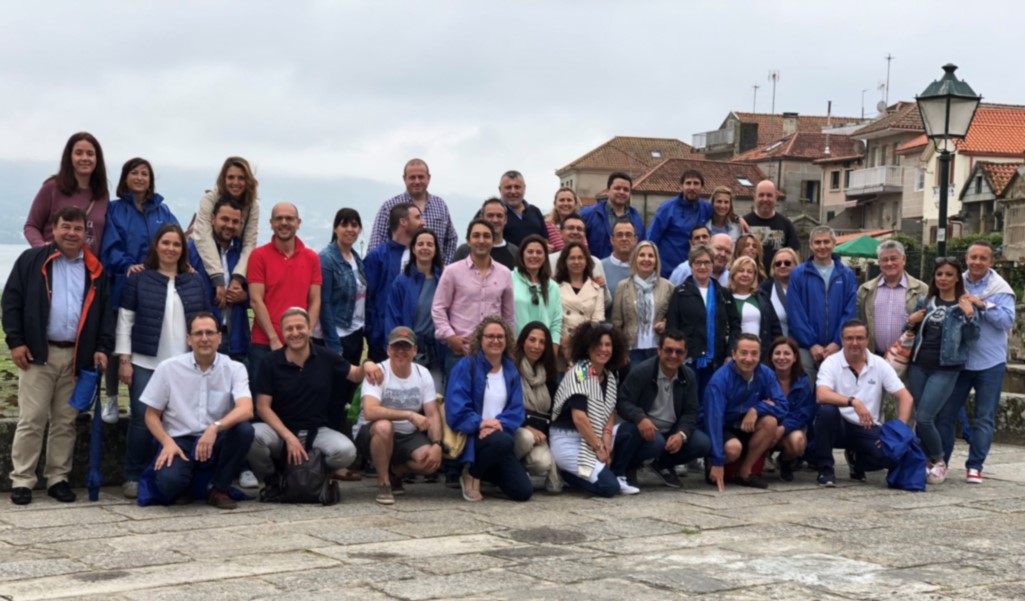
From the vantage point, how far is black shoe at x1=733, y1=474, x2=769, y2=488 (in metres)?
10.1

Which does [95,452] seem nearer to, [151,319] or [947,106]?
[151,319]

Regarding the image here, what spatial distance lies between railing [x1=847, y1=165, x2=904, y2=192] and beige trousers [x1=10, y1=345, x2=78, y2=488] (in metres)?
64.6

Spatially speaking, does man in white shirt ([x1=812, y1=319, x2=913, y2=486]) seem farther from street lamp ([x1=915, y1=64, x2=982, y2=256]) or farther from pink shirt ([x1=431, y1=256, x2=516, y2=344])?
street lamp ([x1=915, y1=64, x2=982, y2=256])

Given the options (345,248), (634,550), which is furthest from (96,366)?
(634,550)

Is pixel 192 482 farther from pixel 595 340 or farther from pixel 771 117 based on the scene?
pixel 771 117

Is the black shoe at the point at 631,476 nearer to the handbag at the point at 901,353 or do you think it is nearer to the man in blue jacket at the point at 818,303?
the man in blue jacket at the point at 818,303

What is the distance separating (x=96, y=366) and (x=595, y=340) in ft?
11.0

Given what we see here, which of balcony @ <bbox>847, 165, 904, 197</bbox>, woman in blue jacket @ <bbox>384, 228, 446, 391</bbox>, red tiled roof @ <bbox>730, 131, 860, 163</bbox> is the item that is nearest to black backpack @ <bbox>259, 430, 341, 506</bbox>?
woman in blue jacket @ <bbox>384, 228, 446, 391</bbox>

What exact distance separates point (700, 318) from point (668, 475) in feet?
3.97

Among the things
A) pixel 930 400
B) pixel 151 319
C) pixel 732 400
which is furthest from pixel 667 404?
pixel 151 319

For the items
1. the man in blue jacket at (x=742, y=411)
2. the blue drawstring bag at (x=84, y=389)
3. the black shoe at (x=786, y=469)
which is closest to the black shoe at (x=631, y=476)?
the man in blue jacket at (x=742, y=411)

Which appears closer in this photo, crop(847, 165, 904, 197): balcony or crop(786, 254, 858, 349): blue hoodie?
crop(786, 254, 858, 349): blue hoodie

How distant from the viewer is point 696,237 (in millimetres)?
11172

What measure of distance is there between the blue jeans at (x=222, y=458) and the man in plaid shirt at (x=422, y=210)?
2.35 meters
